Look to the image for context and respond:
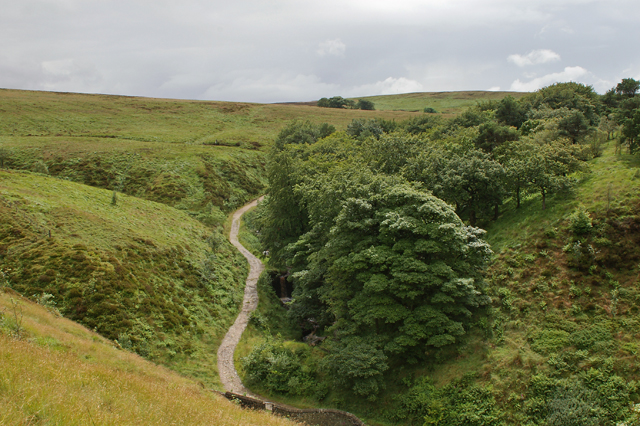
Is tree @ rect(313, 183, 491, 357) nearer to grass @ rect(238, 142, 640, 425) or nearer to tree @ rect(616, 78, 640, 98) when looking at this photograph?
grass @ rect(238, 142, 640, 425)

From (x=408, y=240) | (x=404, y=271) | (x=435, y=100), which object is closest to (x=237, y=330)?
(x=404, y=271)

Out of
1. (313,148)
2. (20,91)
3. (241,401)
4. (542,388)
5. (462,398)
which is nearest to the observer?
(542,388)

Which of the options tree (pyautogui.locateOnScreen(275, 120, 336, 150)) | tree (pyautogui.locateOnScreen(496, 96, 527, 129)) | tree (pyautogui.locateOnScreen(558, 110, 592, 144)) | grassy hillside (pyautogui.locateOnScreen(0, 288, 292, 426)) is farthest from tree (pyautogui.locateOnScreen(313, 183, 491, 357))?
tree (pyautogui.locateOnScreen(275, 120, 336, 150))

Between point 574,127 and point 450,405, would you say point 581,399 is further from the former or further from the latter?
point 574,127

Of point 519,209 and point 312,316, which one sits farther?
point 312,316

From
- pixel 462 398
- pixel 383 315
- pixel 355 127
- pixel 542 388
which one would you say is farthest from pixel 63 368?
pixel 355 127

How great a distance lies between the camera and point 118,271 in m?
26.3

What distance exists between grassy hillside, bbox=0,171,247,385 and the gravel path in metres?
0.74

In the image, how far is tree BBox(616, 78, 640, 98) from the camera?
181 feet

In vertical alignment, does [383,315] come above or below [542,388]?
above

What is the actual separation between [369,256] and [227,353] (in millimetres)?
13228

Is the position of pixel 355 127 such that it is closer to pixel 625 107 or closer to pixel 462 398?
pixel 625 107

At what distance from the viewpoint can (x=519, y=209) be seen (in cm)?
2838

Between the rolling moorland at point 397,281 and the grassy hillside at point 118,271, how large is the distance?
13 centimetres
